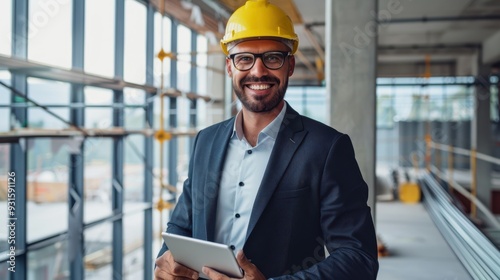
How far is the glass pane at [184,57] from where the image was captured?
27.3 ft

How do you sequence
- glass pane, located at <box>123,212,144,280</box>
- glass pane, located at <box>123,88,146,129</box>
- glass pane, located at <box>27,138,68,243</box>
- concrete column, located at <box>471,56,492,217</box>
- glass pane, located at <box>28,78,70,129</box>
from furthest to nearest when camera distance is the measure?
concrete column, located at <box>471,56,492,217</box> < glass pane, located at <box>123,212,144,280</box> < glass pane, located at <box>123,88,146,129</box> < glass pane, located at <box>27,138,68,243</box> < glass pane, located at <box>28,78,70,129</box>

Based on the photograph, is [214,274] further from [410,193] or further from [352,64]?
[410,193]

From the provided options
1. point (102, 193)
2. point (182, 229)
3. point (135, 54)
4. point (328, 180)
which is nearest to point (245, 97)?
point (328, 180)

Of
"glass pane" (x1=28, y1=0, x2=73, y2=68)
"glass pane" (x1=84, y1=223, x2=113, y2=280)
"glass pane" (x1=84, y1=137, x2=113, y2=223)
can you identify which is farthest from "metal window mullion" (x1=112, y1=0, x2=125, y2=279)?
"glass pane" (x1=84, y1=223, x2=113, y2=280)

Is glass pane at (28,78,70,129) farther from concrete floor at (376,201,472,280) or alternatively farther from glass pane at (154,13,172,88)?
concrete floor at (376,201,472,280)

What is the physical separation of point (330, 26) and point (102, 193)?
5674 mm

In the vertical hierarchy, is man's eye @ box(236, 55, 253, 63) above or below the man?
above

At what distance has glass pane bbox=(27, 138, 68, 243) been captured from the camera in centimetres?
554

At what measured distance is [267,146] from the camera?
1.67 metres

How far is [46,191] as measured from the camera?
Answer: 263 inches

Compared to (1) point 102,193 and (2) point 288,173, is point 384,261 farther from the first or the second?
(1) point 102,193

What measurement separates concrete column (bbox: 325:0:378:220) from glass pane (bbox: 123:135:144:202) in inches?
184

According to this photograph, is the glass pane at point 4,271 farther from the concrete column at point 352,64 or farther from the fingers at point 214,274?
the fingers at point 214,274

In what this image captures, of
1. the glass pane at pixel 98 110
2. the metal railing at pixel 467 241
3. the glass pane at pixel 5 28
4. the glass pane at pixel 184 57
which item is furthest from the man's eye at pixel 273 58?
the glass pane at pixel 184 57
